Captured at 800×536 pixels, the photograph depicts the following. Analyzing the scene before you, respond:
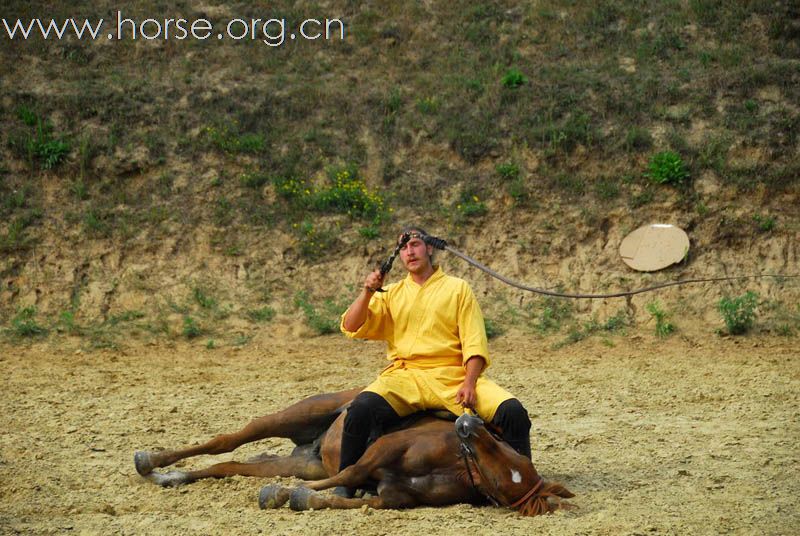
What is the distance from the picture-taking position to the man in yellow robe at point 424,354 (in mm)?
6047

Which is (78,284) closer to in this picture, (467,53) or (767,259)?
(467,53)

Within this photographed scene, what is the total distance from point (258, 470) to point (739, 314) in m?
7.85

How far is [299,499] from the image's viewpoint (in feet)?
19.5

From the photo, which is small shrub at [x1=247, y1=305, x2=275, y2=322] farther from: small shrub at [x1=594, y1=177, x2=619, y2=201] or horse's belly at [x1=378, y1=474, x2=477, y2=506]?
horse's belly at [x1=378, y1=474, x2=477, y2=506]

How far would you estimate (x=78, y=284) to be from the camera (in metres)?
14.0

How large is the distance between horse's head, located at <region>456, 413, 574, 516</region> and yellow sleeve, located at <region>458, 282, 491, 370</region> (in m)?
0.68

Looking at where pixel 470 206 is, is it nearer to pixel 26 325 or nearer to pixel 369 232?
pixel 369 232

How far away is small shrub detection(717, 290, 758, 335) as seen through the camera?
12570mm

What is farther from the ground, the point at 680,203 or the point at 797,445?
the point at 680,203

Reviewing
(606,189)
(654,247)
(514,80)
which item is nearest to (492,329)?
(654,247)

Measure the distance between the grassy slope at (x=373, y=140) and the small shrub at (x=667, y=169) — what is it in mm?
168

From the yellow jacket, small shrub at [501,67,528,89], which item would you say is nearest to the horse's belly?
the yellow jacket

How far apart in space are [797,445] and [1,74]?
1445 cm

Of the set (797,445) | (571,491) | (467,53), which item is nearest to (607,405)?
(797,445)
